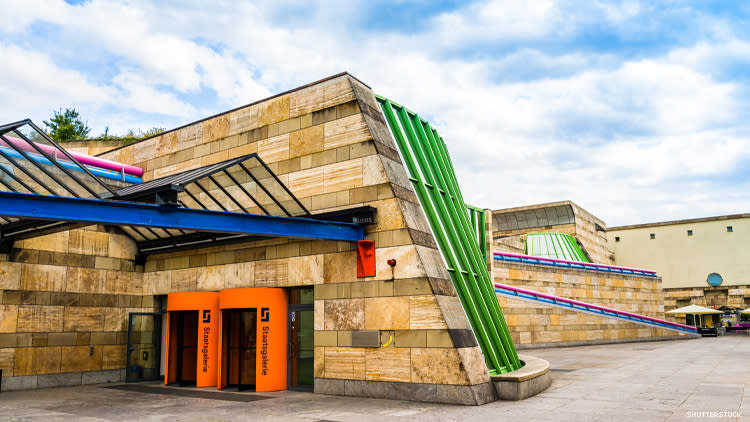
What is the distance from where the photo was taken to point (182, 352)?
1630 cm

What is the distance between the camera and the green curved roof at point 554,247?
45188 mm

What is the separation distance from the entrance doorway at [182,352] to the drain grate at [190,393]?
0.75m

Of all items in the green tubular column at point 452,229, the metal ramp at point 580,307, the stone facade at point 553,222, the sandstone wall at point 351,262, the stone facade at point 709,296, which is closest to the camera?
the sandstone wall at point 351,262

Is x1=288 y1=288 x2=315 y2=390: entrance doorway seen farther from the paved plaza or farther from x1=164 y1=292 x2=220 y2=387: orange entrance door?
x1=164 y1=292 x2=220 y2=387: orange entrance door

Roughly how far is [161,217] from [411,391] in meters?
6.65

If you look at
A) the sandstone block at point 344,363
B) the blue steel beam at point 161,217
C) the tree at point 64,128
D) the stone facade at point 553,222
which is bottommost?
the sandstone block at point 344,363

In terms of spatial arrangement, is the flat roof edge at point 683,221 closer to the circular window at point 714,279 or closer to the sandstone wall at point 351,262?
the circular window at point 714,279

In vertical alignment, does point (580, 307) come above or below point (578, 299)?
below

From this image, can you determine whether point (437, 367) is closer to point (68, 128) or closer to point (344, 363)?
point (344, 363)

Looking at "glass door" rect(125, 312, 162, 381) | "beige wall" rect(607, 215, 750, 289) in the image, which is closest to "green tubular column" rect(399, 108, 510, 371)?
"glass door" rect(125, 312, 162, 381)

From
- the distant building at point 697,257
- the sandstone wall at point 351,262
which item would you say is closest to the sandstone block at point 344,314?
the sandstone wall at point 351,262

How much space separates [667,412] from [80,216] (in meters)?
11.6

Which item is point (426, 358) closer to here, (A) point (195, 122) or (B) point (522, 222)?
(A) point (195, 122)

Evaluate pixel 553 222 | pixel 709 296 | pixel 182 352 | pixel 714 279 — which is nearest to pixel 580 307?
pixel 553 222
